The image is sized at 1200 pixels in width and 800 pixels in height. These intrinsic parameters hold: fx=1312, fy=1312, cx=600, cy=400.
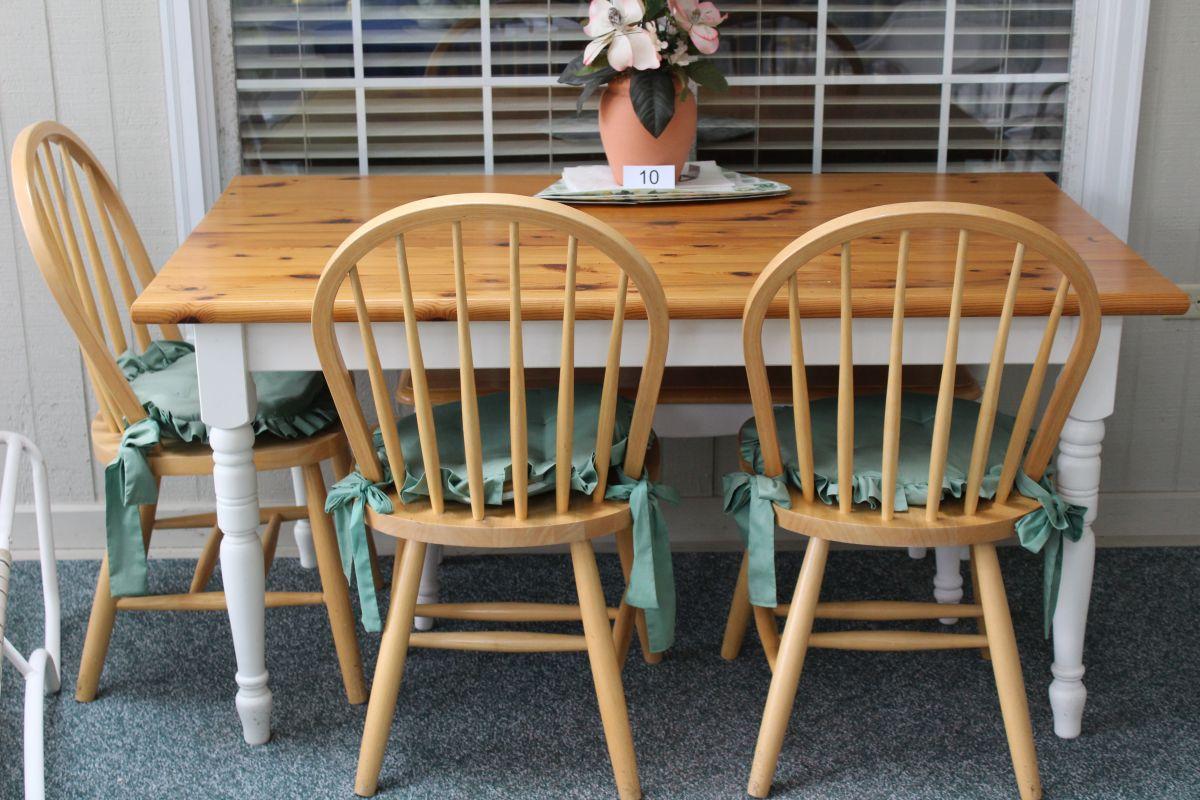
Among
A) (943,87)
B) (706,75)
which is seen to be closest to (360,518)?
(706,75)

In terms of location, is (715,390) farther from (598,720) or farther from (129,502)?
(129,502)

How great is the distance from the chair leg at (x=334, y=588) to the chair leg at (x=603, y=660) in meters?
0.43

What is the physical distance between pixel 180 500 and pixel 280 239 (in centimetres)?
86

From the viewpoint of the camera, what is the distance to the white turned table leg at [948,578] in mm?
2312

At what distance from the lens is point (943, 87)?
2.44 metres

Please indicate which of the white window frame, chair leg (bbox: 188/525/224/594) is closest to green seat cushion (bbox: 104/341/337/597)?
chair leg (bbox: 188/525/224/594)

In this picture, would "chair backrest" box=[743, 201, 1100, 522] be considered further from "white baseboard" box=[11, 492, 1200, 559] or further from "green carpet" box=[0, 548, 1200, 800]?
"white baseboard" box=[11, 492, 1200, 559]

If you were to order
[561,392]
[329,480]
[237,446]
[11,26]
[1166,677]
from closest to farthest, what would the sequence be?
1. [561,392]
2. [237,446]
3. [1166,677]
4. [11,26]
5. [329,480]

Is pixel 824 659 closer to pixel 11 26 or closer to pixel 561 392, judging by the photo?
pixel 561 392

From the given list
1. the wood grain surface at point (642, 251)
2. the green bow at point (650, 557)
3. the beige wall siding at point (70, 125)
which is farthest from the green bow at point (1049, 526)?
the beige wall siding at point (70, 125)

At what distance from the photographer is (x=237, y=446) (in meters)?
1.77

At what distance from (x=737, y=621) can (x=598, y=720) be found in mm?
282

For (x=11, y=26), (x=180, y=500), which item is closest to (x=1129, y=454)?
(x=180, y=500)

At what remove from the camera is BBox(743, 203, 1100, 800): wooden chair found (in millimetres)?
1526
